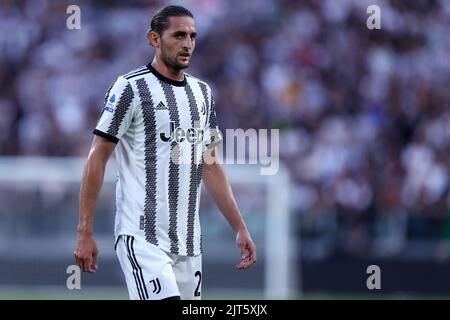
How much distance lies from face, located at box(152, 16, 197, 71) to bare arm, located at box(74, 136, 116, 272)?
1.79ft

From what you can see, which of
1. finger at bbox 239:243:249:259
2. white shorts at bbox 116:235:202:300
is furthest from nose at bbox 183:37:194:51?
finger at bbox 239:243:249:259

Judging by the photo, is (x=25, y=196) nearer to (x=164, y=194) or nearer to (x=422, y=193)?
(x=422, y=193)

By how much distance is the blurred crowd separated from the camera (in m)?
13.7

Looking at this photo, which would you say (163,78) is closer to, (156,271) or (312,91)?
(156,271)

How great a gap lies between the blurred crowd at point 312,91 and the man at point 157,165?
7.58m

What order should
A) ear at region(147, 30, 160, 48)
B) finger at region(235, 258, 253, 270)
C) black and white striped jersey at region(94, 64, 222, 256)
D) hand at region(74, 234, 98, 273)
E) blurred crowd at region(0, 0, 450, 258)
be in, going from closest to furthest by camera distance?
hand at region(74, 234, 98, 273), black and white striped jersey at region(94, 64, 222, 256), ear at region(147, 30, 160, 48), finger at region(235, 258, 253, 270), blurred crowd at region(0, 0, 450, 258)

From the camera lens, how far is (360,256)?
13219 millimetres

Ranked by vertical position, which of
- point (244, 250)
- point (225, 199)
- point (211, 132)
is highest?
point (211, 132)

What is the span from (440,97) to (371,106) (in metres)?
1.02

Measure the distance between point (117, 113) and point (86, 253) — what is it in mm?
744

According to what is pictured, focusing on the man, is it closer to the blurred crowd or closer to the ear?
the ear

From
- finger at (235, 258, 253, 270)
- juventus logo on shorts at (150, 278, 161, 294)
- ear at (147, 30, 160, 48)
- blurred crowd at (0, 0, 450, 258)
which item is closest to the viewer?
juventus logo on shorts at (150, 278, 161, 294)

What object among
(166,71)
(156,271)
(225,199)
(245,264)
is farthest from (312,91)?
(156,271)

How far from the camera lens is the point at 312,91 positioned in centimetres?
1529
